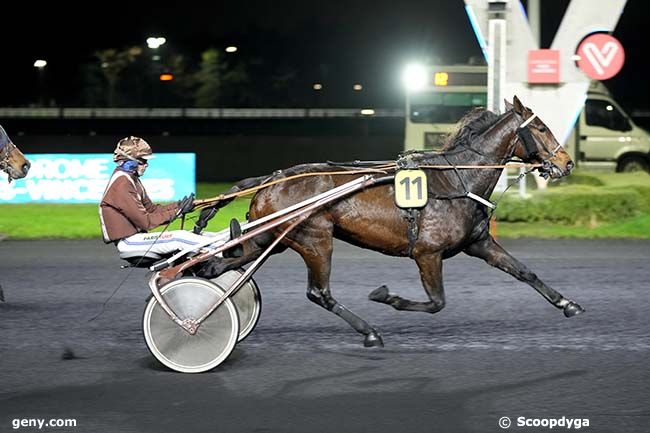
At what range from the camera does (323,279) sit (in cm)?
736

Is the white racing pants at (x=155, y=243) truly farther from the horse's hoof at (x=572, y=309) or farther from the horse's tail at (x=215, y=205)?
the horse's hoof at (x=572, y=309)

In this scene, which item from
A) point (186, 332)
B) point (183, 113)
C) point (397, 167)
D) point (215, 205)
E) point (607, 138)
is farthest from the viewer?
point (183, 113)

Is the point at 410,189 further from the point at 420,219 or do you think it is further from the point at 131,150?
the point at 131,150

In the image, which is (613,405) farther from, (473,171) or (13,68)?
(13,68)

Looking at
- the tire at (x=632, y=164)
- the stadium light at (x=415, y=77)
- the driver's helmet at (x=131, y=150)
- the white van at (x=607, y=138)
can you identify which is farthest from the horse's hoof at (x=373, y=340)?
the tire at (x=632, y=164)

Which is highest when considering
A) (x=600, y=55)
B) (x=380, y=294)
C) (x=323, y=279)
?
(x=600, y=55)

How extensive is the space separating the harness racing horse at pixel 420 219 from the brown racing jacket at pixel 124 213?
546 mm

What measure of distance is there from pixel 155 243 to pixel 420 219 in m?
1.74

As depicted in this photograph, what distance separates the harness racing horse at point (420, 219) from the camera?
734cm

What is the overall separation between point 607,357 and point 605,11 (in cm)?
1067

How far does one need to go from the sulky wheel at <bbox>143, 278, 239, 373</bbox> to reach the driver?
0.36m

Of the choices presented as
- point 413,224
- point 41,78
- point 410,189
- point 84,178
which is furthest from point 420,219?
Result: point 41,78

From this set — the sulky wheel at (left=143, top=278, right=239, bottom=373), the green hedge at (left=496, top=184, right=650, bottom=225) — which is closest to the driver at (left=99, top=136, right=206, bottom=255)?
the sulky wheel at (left=143, top=278, right=239, bottom=373)

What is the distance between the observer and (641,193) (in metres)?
16.8
